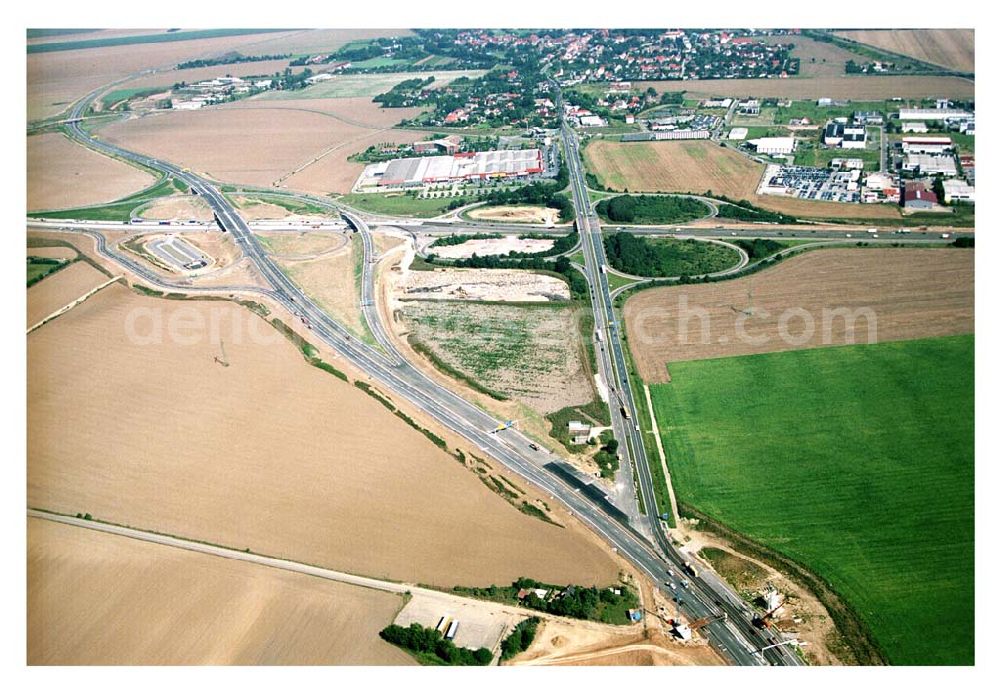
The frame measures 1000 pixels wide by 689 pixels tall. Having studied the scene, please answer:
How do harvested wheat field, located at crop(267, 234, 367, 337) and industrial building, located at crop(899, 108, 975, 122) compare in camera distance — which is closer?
harvested wheat field, located at crop(267, 234, 367, 337)

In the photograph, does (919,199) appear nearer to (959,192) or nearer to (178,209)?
(959,192)

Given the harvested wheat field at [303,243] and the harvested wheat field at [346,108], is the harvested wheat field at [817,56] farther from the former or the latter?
the harvested wheat field at [303,243]

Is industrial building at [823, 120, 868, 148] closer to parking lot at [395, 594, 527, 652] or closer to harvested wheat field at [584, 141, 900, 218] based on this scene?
harvested wheat field at [584, 141, 900, 218]

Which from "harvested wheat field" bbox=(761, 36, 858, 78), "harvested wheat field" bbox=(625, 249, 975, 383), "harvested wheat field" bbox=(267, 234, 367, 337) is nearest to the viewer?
"harvested wheat field" bbox=(625, 249, 975, 383)

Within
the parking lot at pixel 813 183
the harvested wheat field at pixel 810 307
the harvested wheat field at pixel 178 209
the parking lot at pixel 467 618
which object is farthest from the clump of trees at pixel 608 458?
the harvested wheat field at pixel 178 209

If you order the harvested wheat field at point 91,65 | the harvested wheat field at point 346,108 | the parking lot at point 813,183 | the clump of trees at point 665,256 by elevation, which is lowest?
the clump of trees at point 665,256

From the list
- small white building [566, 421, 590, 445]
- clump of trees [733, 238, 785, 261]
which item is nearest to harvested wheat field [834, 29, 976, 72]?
clump of trees [733, 238, 785, 261]

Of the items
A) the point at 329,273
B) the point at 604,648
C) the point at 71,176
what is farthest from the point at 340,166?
the point at 604,648
